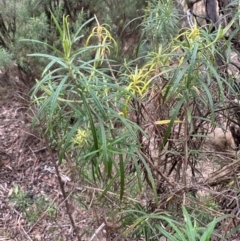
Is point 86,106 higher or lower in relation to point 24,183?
higher

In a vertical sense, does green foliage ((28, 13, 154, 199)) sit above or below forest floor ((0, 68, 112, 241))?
above

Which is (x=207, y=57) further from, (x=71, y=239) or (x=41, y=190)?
(x=41, y=190)

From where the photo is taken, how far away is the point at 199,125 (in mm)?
2041

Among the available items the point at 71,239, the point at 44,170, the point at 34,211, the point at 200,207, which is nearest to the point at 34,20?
the point at 44,170

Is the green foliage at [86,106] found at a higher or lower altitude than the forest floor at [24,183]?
higher

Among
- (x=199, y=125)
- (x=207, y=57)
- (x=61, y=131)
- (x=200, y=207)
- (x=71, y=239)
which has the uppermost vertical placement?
(x=207, y=57)

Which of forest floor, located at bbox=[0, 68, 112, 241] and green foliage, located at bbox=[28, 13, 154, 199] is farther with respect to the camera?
forest floor, located at bbox=[0, 68, 112, 241]

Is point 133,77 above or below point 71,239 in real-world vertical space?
above

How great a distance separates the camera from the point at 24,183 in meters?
3.83

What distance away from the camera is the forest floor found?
3215mm

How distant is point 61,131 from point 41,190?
1.80 metres

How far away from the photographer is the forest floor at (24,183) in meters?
3.21

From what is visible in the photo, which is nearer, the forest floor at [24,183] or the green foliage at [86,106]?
the green foliage at [86,106]

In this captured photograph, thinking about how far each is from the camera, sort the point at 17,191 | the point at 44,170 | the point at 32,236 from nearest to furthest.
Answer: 1. the point at 32,236
2. the point at 17,191
3. the point at 44,170
